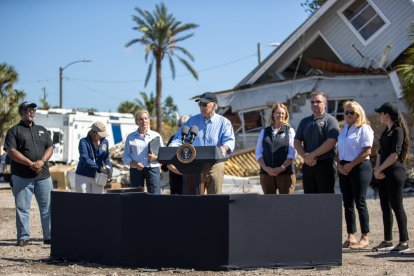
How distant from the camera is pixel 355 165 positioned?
29.5ft

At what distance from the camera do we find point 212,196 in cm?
696

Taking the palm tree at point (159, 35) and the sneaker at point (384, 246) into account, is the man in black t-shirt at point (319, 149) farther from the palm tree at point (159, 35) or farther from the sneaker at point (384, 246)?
the palm tree at point (159, 35)

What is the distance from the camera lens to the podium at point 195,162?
7348 mm

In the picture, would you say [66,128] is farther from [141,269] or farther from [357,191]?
[141,269]

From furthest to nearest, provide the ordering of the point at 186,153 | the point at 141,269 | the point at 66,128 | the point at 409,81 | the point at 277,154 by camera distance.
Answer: the point at 66,128
the point at 409,81
the point at 277,154
the point at 186,153
the point at 141,269

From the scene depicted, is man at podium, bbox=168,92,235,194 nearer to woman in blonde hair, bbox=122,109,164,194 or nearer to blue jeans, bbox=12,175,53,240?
woman in blonde hair, bbox=122,109,164,194

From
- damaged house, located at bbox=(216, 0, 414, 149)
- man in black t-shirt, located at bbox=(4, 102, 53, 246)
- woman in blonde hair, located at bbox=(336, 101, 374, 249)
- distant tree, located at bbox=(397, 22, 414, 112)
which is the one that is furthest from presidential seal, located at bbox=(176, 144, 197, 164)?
damaged house, located at bbox=(216, 0, 414, 149)

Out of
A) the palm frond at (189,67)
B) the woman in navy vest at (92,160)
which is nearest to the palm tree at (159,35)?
the palm frond at (189,67)

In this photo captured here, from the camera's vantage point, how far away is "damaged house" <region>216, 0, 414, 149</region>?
2275 cm

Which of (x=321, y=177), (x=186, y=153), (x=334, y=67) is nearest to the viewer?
(x=186, y=153)

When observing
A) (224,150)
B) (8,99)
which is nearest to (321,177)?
(224,150)

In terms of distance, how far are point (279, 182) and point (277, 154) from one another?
1.19ft

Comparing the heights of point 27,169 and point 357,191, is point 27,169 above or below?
above

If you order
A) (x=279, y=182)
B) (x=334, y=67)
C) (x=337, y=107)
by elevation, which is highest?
(x=334, y=67)
